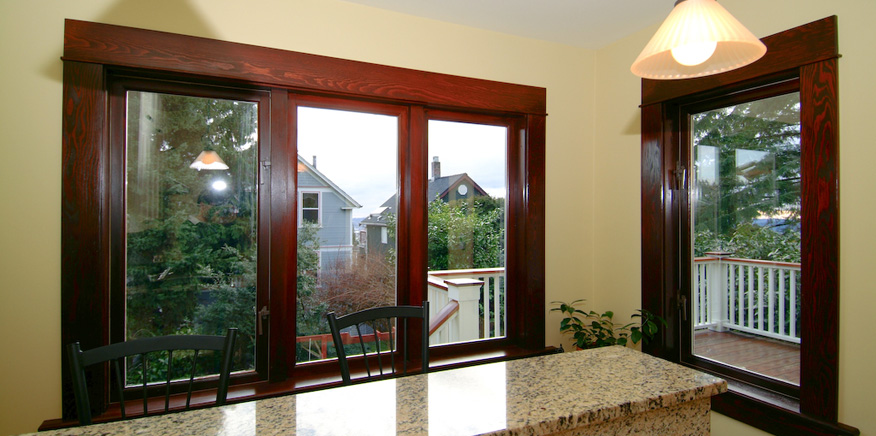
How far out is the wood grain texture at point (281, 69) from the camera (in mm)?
1982

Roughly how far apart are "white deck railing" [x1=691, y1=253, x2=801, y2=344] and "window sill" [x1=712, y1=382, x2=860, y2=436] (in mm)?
295

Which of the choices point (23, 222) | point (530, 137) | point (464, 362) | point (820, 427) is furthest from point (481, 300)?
point (23, 222)

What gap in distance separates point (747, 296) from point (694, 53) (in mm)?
1666

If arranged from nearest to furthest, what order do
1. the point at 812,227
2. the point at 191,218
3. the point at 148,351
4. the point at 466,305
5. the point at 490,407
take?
the point at 490,407 → the point at 148,351 → the point at 812,227 → the point at 191,218 → the point at 466,305

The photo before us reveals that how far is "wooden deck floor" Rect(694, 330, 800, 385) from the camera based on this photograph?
2204 millimetres

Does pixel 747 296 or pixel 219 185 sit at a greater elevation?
pixel 219 185

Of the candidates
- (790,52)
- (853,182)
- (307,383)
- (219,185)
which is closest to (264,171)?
(219,185)

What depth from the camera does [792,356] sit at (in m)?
2.19

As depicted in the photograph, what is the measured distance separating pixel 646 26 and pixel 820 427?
2183 millimetres

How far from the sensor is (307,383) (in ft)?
7.57

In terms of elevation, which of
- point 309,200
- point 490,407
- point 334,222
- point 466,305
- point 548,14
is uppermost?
point 548,14

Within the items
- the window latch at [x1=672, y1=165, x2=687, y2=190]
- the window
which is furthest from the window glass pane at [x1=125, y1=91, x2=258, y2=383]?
the window latch at [x1=672, y1=165, x2=687, y2=190]

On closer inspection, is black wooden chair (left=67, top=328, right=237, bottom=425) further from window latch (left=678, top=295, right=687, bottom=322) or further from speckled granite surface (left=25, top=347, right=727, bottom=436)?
window latch (left=678, top=295, right=687, bottom=322)

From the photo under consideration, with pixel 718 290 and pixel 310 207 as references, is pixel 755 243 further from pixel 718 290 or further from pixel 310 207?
pixel 310 207
